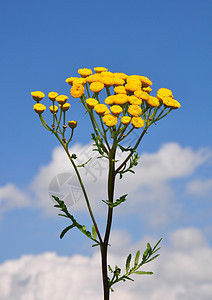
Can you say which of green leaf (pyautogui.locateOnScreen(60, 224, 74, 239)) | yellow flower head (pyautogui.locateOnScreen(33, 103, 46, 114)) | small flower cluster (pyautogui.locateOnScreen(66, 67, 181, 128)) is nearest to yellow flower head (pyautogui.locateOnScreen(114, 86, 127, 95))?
small flower cluster (pyautogui.locateOnScreen(66, 67, 181, 128))

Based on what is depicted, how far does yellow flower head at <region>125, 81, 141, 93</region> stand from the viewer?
506 cm

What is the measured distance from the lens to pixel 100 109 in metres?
4.97

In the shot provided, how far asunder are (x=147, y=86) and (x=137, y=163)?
835 mm

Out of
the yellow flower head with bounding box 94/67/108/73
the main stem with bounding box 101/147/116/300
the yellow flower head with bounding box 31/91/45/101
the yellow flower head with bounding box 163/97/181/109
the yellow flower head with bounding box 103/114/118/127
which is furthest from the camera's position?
the yellow flower head with bounding box 94/67/108/73

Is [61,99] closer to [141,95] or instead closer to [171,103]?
[141,95]

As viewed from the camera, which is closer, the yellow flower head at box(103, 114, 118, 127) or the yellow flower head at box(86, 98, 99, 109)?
the yellow flower head at box(103, 114, 118, 127)

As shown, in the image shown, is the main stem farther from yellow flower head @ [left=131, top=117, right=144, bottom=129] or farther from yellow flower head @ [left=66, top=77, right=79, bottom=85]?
yellow flower head @ [left=66, top=77, right=79, bottom=85]

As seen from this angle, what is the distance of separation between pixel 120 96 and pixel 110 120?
28cm

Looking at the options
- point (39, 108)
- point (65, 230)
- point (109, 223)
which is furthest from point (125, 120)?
point (65, 230)

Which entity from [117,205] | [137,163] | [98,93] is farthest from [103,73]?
[117,205]

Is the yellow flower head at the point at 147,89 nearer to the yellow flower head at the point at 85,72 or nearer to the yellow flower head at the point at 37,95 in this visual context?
the yellow flower head at the point at 85,72

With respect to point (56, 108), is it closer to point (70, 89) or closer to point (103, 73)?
point (70, 89)

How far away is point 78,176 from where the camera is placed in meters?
5.18

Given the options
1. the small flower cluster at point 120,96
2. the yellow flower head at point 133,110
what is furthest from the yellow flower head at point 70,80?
the yellow flower head at point 133,110
